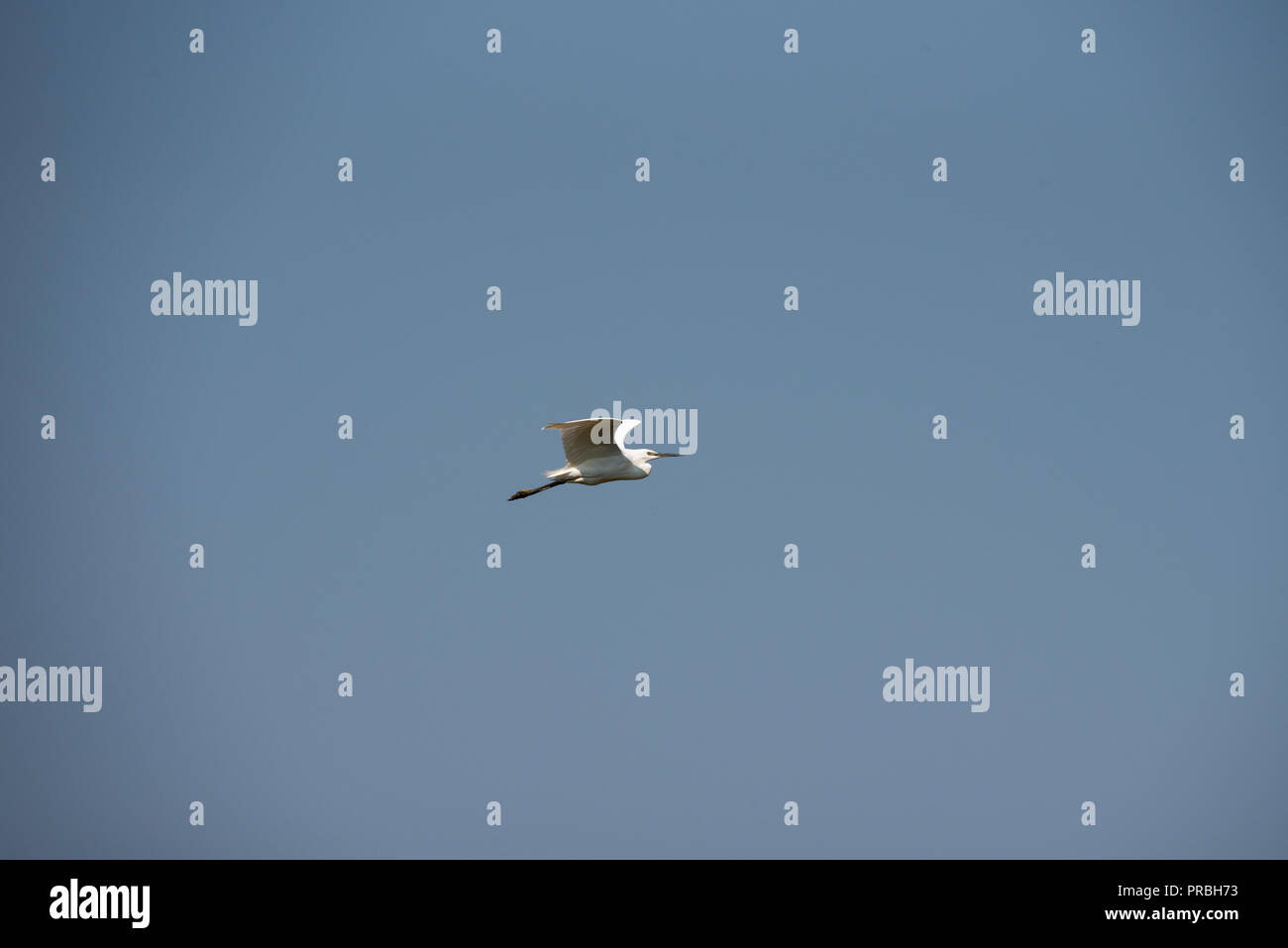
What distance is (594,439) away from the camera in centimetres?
3200

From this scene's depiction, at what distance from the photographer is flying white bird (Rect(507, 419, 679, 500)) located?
105 feet

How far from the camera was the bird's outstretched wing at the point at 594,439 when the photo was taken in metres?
31.8

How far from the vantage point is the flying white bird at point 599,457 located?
105ft

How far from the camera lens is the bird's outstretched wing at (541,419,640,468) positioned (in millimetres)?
31828

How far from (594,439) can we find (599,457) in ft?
2.79

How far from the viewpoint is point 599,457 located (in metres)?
32.8
